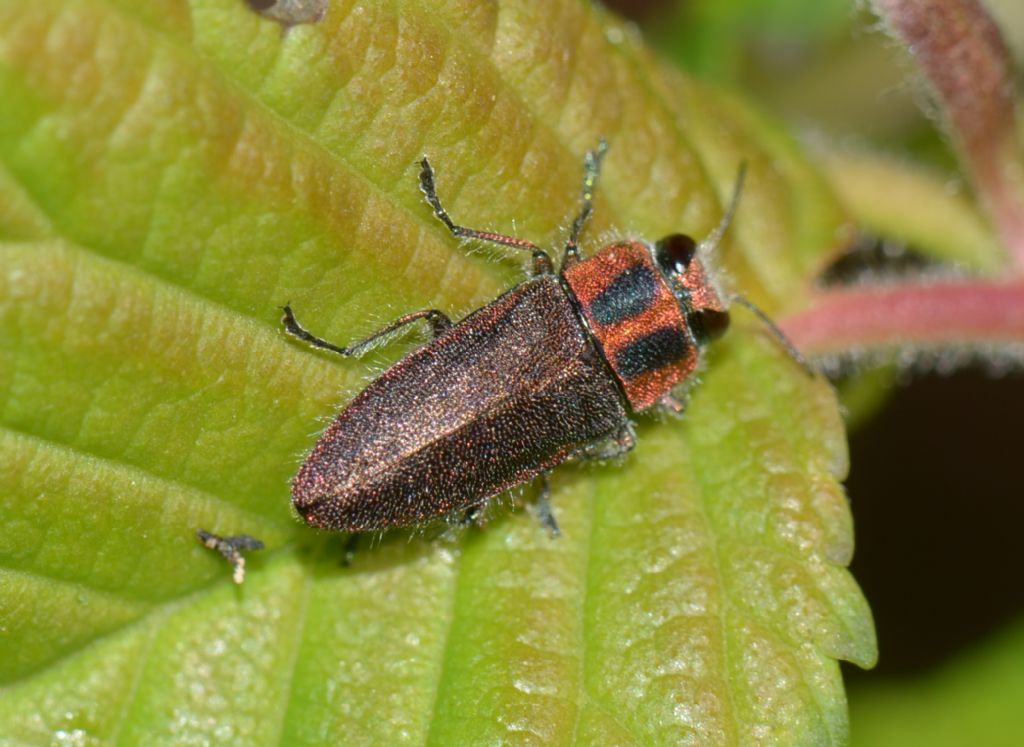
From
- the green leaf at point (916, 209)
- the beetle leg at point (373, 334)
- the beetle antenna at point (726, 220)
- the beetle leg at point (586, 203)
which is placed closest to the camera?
the beetle leg at point (373, 334)

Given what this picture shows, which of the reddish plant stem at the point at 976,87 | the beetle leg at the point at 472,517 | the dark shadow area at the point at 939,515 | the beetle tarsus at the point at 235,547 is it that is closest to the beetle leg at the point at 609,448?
the beetle leg at the point at 472,517

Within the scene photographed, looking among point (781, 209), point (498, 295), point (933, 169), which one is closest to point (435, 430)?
point (498, 295)

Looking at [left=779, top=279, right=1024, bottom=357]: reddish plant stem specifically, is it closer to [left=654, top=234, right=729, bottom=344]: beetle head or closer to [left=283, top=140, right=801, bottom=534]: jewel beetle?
[left=283, top=140, right=801, bottom=534]: jewel beetle

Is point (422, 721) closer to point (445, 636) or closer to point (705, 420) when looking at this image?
point (445, 636)

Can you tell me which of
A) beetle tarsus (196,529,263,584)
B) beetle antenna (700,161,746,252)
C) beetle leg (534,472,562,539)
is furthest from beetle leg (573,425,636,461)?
beetle tarsus (196,529,263,584)

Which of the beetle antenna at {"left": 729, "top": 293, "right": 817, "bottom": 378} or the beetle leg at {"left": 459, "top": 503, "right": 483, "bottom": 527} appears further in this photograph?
the beetle antenna at {"left": 729, "top": 293, "right": 817, "bottom": 378}

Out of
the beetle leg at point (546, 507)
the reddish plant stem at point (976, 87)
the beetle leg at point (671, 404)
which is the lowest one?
the beetle leg at point (546, 507)

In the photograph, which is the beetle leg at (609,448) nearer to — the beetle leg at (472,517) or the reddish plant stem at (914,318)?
the beetle leg at (472,517)
